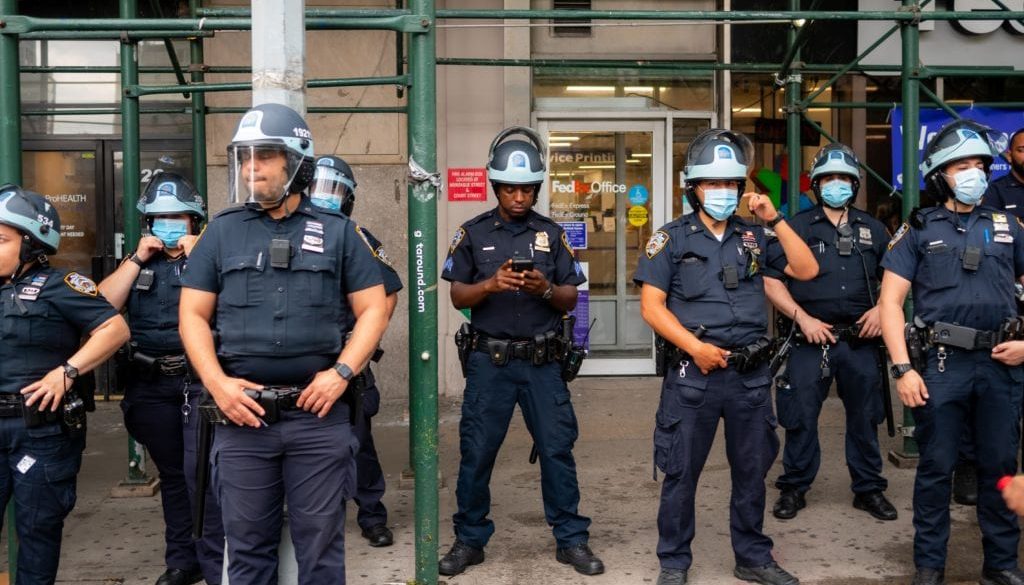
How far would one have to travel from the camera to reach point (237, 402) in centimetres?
367

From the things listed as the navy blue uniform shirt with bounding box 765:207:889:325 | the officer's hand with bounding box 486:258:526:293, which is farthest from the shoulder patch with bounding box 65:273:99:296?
the navy blue uniform shirt with bounding box 765:207:889:325

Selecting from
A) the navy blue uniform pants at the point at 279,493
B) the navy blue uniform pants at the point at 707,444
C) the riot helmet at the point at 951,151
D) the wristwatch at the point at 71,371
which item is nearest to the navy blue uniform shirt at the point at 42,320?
the wristwatch at the point at 71,371

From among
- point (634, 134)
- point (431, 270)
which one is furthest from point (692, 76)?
point (431, 270)

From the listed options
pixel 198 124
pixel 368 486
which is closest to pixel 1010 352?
pixel 368 486

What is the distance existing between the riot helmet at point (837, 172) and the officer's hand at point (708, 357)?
Result: 175cm

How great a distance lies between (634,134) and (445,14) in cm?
402

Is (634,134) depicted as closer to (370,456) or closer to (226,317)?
(370,456)

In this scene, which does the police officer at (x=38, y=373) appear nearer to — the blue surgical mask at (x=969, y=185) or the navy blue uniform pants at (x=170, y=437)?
the navy blue uniform pants at (x=170, y=437)

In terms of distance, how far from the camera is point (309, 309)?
3.82 meters

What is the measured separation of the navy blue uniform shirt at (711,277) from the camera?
15.9 ft

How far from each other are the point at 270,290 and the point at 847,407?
12.3 feet

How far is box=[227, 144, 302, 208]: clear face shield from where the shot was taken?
3.74 metres

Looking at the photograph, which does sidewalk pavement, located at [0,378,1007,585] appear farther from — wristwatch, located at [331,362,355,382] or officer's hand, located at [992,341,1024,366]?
wristwatch, located at [331,362,355,382]

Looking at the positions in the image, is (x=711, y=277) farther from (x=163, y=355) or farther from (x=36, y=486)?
(x=36, y=486)
